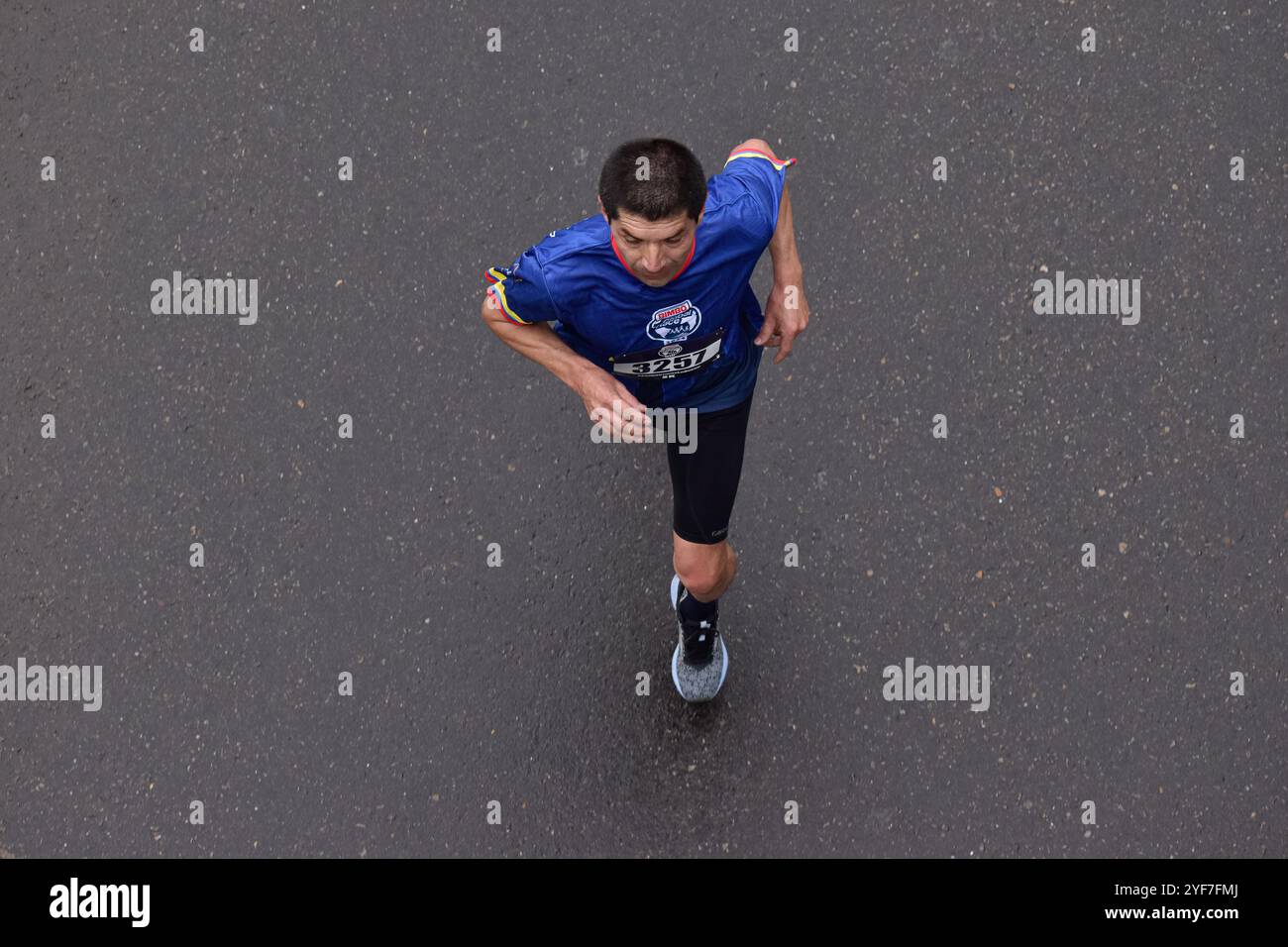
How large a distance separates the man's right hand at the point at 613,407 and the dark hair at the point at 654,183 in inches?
21.9

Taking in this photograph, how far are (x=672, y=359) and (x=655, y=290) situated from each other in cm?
31

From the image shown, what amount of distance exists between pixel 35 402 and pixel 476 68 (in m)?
2.41

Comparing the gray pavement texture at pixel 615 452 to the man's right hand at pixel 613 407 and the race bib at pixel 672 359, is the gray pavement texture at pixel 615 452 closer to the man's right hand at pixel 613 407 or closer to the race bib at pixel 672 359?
the race bib at pixel 672 359

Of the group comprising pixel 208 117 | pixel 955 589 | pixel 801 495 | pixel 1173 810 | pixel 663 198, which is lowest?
pixel 1173 810

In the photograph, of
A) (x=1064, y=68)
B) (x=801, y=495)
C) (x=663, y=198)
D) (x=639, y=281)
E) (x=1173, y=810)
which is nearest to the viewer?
(x=663, y=198)

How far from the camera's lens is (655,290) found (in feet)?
12.8

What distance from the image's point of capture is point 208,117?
19.0 ft

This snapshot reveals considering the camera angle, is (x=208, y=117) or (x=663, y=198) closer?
(x=663, y=198)

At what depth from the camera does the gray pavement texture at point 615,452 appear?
16.8 ft

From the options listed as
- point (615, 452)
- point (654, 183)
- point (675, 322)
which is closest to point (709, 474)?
point (675, 322)

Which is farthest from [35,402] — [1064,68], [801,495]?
[1064,68]

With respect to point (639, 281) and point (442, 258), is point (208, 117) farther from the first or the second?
point (639, 281)

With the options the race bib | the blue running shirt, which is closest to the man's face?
the blue running shirt

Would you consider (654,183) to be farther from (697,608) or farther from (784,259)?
(697,608)
